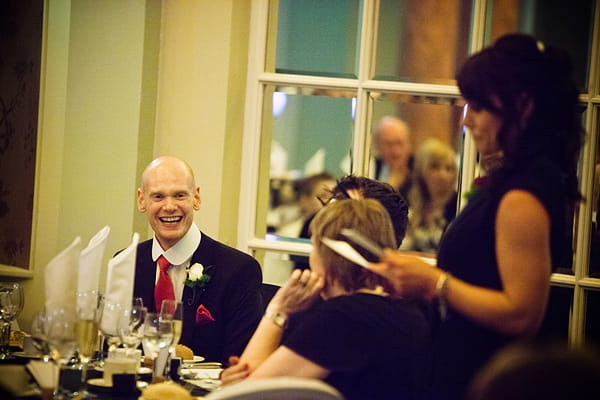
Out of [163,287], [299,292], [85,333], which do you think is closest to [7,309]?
[163,287]

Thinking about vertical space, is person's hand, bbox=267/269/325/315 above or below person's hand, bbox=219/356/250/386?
above

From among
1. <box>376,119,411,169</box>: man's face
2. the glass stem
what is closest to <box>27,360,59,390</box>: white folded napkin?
the glass stem

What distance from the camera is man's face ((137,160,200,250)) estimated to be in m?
4.00

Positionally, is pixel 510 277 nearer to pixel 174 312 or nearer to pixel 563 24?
pixel 174 312

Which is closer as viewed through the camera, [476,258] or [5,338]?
[476,258]

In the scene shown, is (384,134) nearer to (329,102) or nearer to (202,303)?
(329,102)

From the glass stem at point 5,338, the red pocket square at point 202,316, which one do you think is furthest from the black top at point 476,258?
the glass stem at point 5,338

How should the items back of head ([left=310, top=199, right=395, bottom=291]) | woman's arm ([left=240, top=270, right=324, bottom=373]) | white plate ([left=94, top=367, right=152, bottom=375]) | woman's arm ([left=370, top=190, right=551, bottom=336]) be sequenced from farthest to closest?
white plate ([left=94, top=367, right=152, bottom=375]), woman's arm ([left=240, top=270, right=324, bottom=373]), back of head ([left=310, top=199, right=395, bottom=291]), woman's arm ([left=370, top=190, right=551, bottom=336])

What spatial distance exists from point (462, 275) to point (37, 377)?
1.10 metres

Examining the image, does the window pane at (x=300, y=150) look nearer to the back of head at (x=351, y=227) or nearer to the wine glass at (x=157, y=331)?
the wine glass at (x=157, y=331)

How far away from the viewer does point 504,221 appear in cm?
229

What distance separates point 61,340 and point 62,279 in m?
0.30

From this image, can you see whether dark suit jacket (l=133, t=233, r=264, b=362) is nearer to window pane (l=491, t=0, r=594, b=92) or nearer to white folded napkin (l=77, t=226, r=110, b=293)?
white folded napkin (l=77, t=226, r=110, b=293)

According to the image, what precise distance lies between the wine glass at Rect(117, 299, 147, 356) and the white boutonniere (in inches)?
30.9
